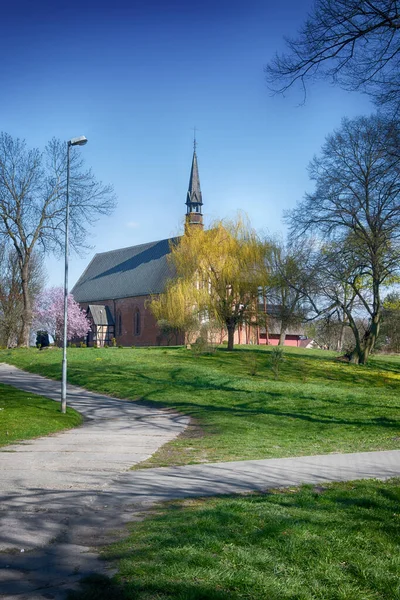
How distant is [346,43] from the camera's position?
8969 mm

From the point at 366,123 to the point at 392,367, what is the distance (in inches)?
587

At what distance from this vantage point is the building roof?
6744cm

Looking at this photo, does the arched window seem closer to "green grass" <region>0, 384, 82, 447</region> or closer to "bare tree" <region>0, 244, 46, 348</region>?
"bare tree" <region>0, 244, 46, 348</region>

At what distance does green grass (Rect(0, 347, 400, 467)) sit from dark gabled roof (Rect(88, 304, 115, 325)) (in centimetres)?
3109

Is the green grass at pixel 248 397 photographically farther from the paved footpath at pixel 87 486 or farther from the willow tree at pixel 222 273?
the willow tree at pixel 222 273

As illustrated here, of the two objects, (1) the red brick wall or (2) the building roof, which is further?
(2) the building roof

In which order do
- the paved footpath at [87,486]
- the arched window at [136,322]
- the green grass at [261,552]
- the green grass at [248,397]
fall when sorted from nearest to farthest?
the green grass at [261,552] → the paved footpath at [87,486] → the green grass at [248,397] → the arched window at [136,322]

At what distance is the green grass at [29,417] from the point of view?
1367 centimetres

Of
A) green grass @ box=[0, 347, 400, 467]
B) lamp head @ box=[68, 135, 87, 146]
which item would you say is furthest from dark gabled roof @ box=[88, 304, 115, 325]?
lamp head @ box=[68, 135, 87, 146]

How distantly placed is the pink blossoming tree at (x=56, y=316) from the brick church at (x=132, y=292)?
259 cm

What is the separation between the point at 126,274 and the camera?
71.7 metres

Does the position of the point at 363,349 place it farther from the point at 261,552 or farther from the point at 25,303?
the point at 261,552

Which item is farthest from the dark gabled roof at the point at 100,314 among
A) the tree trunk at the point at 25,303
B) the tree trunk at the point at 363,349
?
the tree trunk at the point at 363,349

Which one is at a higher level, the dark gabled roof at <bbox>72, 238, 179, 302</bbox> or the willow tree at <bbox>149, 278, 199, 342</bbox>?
the dark gabled roof at <bbox>72, 238, 179, 302</bbox>
